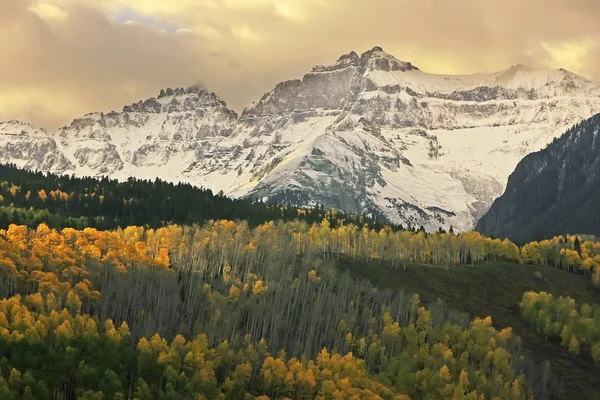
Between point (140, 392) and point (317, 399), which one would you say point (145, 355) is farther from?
point (317, 399)

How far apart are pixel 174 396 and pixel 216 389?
11.6 meters

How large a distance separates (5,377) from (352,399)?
76.7 meters

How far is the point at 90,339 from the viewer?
19688 centimetres

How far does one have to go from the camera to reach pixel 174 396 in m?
181

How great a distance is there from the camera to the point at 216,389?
189 metres

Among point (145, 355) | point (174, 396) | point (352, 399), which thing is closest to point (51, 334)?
point (145, 355)

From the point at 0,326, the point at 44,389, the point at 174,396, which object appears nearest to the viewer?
the point at 44,389

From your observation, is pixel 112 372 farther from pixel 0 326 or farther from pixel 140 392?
pixel 0 326

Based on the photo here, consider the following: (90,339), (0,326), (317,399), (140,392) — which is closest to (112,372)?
(140,392)

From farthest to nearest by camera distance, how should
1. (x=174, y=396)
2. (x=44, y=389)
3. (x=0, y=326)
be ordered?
(x=0, y=326), (x=174, y=396), (x=44, y=389)

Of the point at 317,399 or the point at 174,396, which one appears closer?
the point at 174,396

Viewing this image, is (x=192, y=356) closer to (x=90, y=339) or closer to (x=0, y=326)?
(x=90, y=339)

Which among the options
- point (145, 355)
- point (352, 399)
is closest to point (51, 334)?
point (145, 355)

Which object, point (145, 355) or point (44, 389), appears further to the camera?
point (145, 355)
